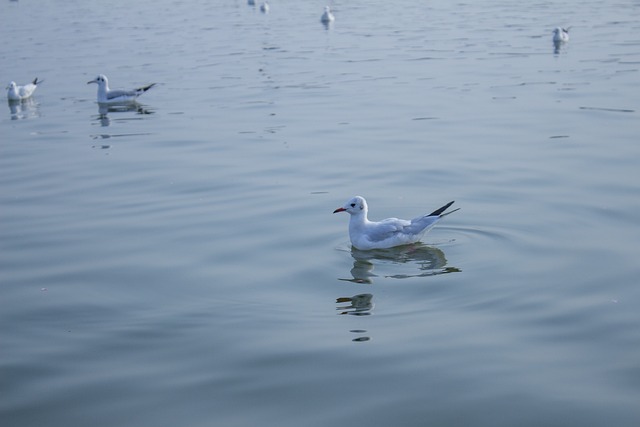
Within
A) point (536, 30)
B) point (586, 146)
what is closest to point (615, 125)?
point (586, 146)

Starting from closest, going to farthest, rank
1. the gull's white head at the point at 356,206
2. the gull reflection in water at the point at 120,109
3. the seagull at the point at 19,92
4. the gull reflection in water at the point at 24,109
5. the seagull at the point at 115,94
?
1. the gull's white head at the point at 356,206
2. the gull reflection in water at the point at 120,109
3. the gull reflection in water at the point at 24,109
4. the seagull at the point at 115,94
5. the seagull at the point at 19,92

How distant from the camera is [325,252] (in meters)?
12.4

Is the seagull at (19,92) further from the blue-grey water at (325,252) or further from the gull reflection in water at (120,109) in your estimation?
the gull reflection in water at (120,109)

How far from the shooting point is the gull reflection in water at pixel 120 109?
2369 cm

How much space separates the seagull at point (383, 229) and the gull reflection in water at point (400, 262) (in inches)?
4.5

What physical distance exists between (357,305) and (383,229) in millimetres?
2245

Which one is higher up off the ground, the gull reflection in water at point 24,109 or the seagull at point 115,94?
the seagull at point 115,94

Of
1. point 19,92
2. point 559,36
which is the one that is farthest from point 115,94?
point 559,36

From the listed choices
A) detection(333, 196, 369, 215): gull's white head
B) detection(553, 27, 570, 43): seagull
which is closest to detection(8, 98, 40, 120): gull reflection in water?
detection(333, 196, 369, 215): gull's white head

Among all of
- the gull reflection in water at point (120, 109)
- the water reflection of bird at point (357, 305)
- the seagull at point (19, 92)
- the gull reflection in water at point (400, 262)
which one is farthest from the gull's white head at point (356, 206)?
the seagull at point (19, 92)

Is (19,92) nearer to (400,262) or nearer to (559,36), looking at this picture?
(400,262)

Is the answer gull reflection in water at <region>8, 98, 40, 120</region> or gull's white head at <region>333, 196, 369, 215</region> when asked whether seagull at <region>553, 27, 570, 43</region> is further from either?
gull's white head at <region>333, 196, 369, 215</region>

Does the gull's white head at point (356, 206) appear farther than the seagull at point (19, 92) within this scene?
No

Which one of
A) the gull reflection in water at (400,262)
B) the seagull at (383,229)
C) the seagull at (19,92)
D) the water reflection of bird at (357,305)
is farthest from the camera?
the seagull at (19,92)
